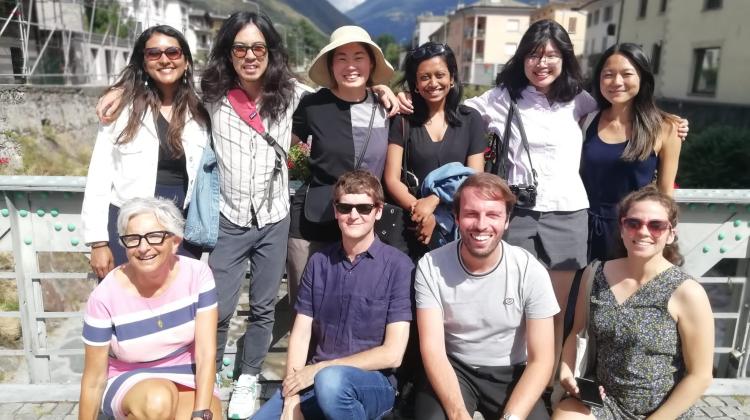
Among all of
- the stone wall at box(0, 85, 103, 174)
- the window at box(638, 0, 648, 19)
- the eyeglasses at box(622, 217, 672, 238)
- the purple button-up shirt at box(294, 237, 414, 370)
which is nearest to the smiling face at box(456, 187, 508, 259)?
the purple button-up shirt at box(294, 237, 414, 370)

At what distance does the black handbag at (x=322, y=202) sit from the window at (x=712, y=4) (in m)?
22.8

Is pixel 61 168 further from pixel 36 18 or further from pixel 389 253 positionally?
pixel 389 253

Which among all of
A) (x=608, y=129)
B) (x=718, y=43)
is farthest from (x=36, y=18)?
(x=718, y=43)

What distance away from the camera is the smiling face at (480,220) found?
2.42 m

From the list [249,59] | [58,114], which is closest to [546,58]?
[249,59]

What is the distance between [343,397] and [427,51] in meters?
1.84

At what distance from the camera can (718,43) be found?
2022 cm

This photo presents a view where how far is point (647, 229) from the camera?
238 cm

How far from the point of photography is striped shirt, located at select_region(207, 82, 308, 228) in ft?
9.61

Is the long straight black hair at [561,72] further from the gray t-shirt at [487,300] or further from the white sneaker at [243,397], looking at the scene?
the white sneaker at [243,397]

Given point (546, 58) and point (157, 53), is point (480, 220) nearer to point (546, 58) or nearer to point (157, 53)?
point (546, 58)

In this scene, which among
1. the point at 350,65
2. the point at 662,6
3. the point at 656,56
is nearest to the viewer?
the point at 350,65

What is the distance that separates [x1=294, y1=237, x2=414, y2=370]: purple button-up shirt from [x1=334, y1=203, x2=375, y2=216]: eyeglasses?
0.65 feet

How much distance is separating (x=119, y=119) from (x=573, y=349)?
104 inches
